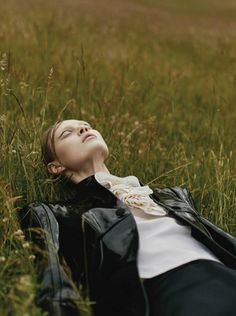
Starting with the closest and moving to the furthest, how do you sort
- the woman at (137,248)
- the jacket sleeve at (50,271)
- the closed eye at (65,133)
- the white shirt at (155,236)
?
the jacket sleeve at (50,271), the woman at (137,248), the white shirt at (155,236), the closed eye at (65,133)

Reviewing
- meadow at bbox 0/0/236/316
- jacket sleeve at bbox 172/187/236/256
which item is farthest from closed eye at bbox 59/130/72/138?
jacket sleeve at bbox 172/187/236/256

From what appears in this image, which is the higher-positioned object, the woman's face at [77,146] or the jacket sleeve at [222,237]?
the woman's face at [77,146]

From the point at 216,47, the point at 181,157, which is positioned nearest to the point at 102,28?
the point at 216,47

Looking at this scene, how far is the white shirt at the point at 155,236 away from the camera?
3238 mm

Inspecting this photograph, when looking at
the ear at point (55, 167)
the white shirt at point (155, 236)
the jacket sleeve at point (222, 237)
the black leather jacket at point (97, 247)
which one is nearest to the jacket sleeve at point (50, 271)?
the black leather jacket at point (97, 247)

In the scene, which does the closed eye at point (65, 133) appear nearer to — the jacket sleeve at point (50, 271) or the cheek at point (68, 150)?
the cheek at point (68, 150)

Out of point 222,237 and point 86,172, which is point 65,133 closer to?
point 86,172

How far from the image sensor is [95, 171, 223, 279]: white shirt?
3238 millimetres

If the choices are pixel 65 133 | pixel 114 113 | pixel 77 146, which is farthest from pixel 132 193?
pixel 114 113

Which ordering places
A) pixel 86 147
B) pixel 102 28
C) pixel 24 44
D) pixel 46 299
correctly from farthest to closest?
pixel 102 28 < pixel 24 44 < pixel 86 147 < pixel 46 299

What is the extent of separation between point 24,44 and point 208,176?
11.0 feet

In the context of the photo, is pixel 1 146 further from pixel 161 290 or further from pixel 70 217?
pixel 161 290

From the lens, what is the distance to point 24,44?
24.5ft

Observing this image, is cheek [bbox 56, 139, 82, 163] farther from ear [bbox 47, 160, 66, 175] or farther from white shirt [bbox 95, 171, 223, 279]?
white shirt [bbox 95, 171, 223, 279]
